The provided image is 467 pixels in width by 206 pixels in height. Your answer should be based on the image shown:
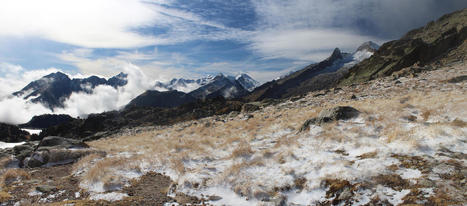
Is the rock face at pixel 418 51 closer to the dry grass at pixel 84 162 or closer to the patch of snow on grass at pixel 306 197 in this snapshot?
the patch of snow on grass at pixel 306 197

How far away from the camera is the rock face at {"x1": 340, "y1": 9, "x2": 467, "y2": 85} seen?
60241 mm

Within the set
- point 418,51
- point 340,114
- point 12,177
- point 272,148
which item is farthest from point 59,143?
point 418,51

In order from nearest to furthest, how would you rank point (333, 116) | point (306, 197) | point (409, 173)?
1. point (409, 173)
2. point (306, 197)
3. point (333, 116)

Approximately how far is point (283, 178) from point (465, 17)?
5039 inches

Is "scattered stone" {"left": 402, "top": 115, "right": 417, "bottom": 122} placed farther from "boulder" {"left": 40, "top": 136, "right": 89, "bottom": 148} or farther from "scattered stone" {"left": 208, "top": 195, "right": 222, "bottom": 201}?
"boulder" {"left": 40, "top": 136, "right": 89, "bottom": 148}

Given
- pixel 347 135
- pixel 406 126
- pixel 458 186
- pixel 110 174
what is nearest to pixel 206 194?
pixel 110 174

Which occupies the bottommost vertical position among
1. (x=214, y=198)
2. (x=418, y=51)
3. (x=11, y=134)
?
(x=11, y=134)

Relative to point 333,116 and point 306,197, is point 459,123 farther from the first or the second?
point 306,197

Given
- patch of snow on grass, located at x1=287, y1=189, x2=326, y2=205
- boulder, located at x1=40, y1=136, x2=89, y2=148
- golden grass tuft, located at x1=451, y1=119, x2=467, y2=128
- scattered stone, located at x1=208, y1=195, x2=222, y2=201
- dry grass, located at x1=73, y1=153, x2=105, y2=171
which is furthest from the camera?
boulder, located at x1=40, y1=136, x2=89, y2=148

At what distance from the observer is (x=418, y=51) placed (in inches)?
2852

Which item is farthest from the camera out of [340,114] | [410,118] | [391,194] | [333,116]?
[340,114]

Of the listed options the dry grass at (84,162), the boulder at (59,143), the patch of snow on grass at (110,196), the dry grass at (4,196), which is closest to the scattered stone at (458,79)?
the patch of snow on grass at (110,196)

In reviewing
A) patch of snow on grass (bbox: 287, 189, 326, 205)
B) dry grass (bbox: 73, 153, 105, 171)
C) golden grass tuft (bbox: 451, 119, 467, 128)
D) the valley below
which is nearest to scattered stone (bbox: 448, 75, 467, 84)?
the valley below

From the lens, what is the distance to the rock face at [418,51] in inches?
2372
